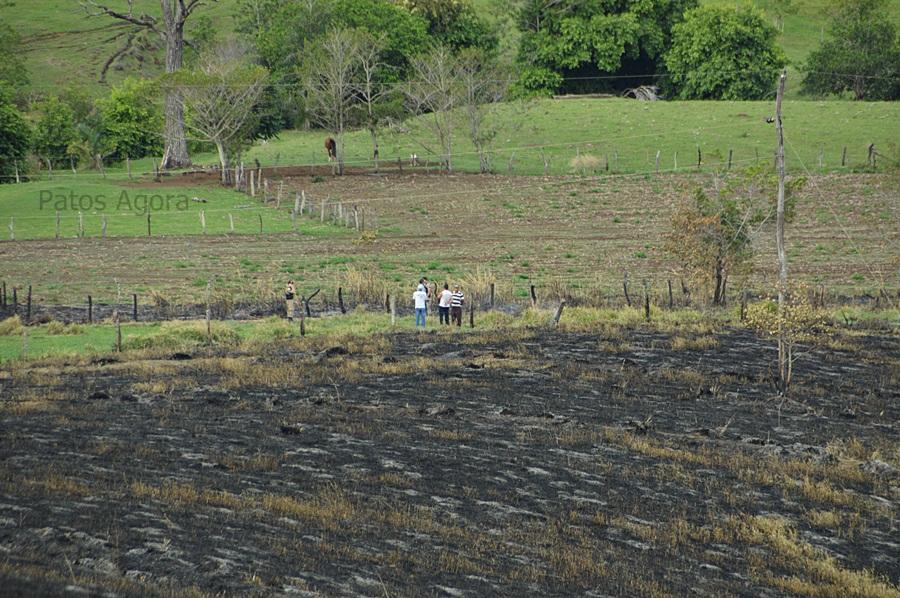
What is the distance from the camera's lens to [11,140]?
283 feet

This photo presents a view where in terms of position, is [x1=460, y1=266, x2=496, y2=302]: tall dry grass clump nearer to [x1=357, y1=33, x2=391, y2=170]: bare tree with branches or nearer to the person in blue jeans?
the person in blue jeans

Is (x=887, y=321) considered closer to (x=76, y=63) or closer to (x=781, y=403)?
(x=781, y=403)

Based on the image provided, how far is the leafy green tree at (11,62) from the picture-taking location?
113000 millimetres

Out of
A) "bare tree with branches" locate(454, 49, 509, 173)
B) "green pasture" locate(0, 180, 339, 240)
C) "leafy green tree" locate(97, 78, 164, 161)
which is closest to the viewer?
"green pasture" locate(0, 180, 339, 240)

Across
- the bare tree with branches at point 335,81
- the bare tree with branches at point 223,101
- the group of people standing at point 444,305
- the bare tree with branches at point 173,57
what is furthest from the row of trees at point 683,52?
the group of people standing at point 444,305

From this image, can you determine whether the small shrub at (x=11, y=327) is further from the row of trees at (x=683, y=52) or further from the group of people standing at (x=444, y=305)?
the row of trees at (x=683, y=52)

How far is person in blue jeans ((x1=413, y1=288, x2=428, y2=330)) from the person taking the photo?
41.3 metres

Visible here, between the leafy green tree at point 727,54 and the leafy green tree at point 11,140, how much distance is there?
53556 millimetres

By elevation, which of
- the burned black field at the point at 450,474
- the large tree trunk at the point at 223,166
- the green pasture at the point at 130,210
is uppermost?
the large tree trunk at the point at 223,166

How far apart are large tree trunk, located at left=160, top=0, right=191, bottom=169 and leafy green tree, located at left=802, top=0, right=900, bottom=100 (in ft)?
188

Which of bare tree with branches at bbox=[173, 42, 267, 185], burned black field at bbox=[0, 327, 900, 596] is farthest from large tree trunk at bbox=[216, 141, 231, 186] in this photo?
burned black field at bbox=[0, 327, 900, 596]

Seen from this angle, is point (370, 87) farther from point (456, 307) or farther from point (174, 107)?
point (456, 307)

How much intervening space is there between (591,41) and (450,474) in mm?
88800

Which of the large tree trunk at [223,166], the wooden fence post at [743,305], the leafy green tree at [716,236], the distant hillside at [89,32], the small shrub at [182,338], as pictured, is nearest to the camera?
the small shrub at [182,338]
